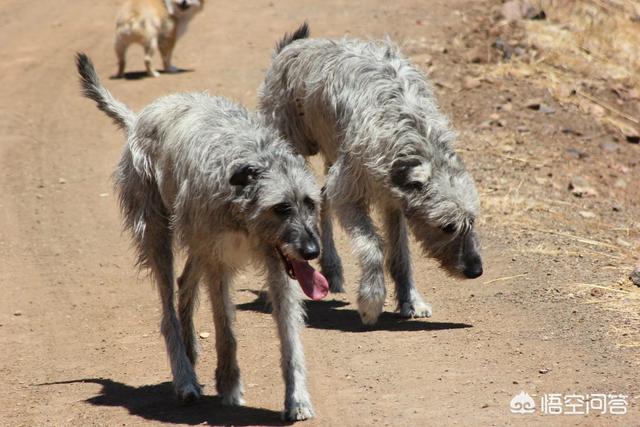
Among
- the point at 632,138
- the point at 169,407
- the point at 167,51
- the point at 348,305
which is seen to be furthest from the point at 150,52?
the point at 169,407

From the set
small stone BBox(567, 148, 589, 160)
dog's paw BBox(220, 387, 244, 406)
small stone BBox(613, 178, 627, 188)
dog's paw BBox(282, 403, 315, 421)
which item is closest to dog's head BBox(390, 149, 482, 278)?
dog's paw BBox(220, 387, 244, 406)

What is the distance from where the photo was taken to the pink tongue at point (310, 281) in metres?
6.77

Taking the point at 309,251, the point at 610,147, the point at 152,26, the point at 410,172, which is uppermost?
the point at 309,251

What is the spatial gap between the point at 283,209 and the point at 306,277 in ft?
1.41

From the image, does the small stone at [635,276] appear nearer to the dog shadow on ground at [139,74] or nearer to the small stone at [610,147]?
the small stone at [610,147]

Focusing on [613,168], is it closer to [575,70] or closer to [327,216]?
[575,70]

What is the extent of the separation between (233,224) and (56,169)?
717 centimetres

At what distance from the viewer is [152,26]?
1727cm

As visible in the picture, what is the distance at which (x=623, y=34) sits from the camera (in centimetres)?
1806

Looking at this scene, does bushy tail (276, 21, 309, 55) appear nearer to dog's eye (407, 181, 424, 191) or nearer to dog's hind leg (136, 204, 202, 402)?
dog's eye (407, 181, 424, 191)

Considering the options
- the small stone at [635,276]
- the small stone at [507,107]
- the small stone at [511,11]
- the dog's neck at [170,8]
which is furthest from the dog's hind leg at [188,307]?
the small stone at [511,11]

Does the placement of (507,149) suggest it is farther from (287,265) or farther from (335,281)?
(287,265)

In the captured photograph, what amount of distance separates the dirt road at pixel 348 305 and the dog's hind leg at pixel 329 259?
23 centimetres

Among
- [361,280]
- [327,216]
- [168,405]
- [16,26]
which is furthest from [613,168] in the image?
[16,26]
